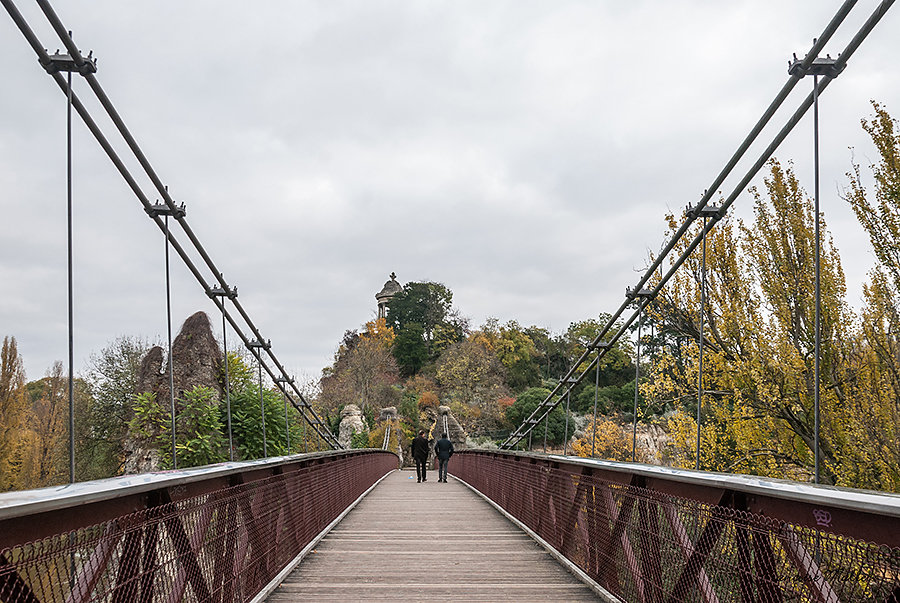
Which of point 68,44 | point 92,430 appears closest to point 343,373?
point 92,430

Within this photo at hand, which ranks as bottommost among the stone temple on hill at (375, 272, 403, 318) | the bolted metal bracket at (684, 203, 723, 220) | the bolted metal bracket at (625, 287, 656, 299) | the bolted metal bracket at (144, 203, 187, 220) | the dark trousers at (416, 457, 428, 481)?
the dark trousers at (416, 457, 428, 481)

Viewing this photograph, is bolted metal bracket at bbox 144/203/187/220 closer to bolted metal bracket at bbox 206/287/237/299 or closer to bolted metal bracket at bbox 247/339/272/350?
bolted metal bracket at bbox 206/287/237/299

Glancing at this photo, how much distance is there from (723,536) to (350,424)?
2790 centimetres

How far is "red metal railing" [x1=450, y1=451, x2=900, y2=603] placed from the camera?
1.92 metres

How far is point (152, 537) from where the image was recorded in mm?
2668

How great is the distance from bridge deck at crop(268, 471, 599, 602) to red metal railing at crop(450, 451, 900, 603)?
32 cm

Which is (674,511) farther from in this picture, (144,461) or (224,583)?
(144,461)

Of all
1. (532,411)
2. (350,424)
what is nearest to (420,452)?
(532,411)

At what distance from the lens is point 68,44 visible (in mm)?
4008

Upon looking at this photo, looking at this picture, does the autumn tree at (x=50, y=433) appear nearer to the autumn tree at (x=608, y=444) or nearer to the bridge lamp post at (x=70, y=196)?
the autumn tree at (x=608, y=444)

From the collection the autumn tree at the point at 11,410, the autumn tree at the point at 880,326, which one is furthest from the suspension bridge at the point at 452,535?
the autumn tree at the point at 11,410

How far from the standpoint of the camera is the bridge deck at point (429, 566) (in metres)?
4.15

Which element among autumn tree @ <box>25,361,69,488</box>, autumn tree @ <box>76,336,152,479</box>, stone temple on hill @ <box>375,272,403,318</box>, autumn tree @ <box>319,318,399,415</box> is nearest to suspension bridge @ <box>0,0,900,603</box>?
autumn tree @ <box>76,336,152,479</box>

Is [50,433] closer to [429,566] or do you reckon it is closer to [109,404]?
[109,404]
